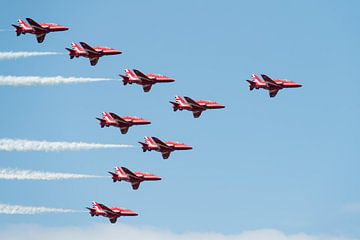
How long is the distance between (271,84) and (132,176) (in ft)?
119

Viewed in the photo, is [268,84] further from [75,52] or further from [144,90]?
[75,52]

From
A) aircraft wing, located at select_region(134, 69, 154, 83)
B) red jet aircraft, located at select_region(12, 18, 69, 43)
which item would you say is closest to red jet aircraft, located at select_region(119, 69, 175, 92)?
aircraft wing, located at select_region(134, 69, 154, 83)

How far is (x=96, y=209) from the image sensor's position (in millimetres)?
161500

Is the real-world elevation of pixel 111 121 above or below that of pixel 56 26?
below

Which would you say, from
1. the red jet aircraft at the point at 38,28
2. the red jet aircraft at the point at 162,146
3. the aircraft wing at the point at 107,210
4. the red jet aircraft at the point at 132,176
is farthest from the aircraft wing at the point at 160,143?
the red jet aircraft at the point at 38,28

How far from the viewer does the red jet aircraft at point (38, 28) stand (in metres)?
154

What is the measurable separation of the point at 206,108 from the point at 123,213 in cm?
2986

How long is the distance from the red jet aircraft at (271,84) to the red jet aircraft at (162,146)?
19689mm

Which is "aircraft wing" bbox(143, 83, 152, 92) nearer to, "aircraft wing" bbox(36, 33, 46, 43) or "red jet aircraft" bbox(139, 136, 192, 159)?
"red jet aircraft" bbox(139, 136, 192, 159)

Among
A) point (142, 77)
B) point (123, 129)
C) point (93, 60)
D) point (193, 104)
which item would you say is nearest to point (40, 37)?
point (93, 60)

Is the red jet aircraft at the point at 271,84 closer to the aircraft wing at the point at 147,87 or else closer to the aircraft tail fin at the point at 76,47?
the aircraft wing at the point at 147,87

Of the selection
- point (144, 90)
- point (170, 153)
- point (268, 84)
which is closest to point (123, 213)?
point (170, 153)

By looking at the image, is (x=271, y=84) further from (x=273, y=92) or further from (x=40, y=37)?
(x=40, y=37)

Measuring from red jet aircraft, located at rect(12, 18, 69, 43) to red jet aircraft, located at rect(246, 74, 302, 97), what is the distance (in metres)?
41.2
